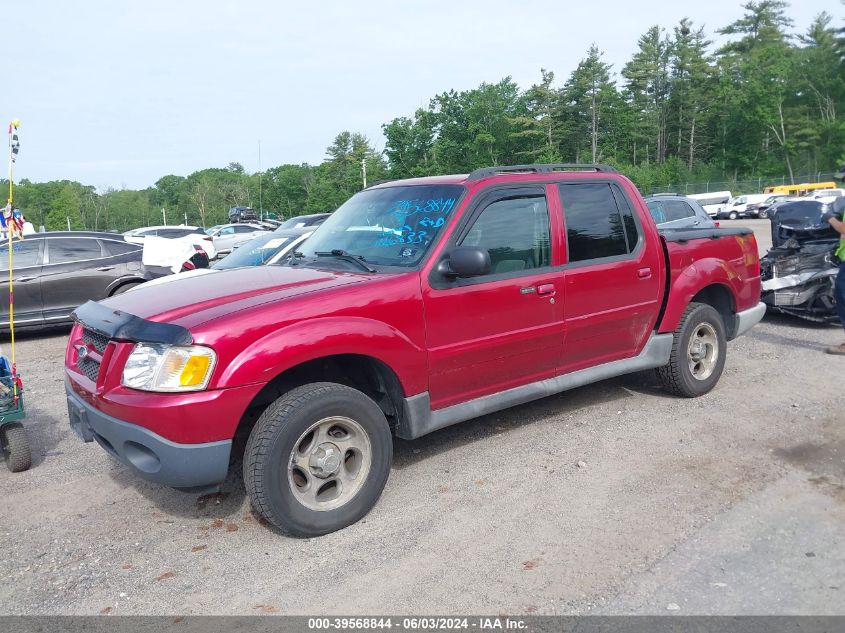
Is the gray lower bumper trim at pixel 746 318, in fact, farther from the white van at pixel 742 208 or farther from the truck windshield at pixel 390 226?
the white van at pixel 742 208

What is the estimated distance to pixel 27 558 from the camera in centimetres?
371

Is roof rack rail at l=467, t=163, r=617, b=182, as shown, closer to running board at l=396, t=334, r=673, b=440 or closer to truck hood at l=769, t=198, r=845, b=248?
running board at l=396, t=334, r=673, b=440

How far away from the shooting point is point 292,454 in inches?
144

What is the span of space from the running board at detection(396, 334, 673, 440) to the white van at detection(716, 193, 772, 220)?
50.7 meters

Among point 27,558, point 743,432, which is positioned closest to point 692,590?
point 743,432

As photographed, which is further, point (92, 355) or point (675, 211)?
point (675, 211)

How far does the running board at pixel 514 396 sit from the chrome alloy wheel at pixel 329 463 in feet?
1.21

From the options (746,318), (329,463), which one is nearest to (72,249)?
(329,463)

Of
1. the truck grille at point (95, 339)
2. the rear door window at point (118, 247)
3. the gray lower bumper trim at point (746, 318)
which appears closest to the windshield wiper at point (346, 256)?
the truck grille at point (95, 339)

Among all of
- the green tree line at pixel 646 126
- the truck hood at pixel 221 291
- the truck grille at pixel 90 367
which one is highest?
the green tree line at pixel 646 126

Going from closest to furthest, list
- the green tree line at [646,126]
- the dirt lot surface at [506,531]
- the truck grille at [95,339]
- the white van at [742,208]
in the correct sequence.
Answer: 1. the dirt lot surface at [506,531]
2. the truck grille at [95,339]
3. the white van at [742,208]
4. the green tree line at [646,126]

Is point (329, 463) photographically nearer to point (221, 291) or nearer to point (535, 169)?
point (221, 291)

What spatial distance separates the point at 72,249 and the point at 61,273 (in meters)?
0.55

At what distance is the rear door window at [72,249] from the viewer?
10734 millimetres
